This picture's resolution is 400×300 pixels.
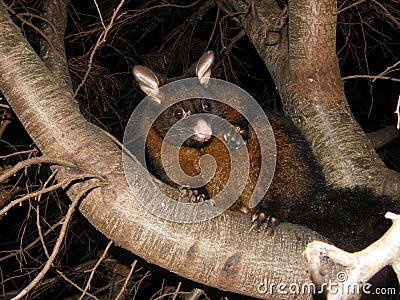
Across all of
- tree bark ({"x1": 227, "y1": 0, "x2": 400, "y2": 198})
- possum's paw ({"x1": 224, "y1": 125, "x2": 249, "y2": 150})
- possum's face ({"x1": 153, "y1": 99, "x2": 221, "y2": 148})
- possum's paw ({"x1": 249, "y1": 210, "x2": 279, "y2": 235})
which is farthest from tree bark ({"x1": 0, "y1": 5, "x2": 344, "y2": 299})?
possum's face ({"x1": 153, "y1": 99, "x2": 221, "y2": 148})

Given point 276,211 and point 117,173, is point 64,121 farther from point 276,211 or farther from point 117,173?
point 276,211

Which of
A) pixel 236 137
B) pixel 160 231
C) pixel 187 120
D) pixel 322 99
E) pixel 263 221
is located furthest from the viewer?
pixel 187 120

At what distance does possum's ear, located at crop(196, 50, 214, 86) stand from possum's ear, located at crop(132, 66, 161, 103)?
0.40 metres

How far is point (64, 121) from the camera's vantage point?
220 cm

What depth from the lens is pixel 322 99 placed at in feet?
10.3

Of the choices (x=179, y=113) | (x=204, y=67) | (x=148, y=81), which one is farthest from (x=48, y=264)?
(x=204, y=67)

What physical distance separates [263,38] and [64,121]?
218cm

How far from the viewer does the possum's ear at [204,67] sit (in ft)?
13.2

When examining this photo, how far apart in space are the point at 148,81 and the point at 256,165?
1490 mm

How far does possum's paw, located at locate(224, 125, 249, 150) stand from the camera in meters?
3.43

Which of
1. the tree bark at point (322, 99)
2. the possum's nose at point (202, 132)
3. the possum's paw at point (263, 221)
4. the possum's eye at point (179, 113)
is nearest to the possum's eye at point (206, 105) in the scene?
the possum's eye at point (179, 113)

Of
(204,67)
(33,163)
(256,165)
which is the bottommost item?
(256,165)

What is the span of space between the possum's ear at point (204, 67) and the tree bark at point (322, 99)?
0.82 meters

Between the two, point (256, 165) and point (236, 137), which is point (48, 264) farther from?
point (236, 137)
